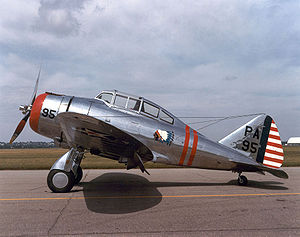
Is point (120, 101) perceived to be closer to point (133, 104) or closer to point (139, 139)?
point (133, 104)

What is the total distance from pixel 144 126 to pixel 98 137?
4.34 ft

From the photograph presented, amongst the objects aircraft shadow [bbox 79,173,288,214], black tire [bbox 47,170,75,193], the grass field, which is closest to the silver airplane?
black tire [bbox 47,170,75,193]

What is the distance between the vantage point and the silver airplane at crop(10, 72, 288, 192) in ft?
18.8

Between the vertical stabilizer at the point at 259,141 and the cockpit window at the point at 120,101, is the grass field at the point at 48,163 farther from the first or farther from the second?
the vertical stabilizer at the point at 259,141

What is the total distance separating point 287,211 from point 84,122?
4.63 m

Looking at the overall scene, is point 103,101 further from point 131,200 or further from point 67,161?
point 131,200

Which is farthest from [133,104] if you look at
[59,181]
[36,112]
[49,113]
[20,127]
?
[20,127]

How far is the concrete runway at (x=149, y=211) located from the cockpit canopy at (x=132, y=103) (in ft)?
7.44

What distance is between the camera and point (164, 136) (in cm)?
619

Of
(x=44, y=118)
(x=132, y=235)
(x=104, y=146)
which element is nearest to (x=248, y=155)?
(x=104, y=146)

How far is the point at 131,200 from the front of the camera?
513 centimetres

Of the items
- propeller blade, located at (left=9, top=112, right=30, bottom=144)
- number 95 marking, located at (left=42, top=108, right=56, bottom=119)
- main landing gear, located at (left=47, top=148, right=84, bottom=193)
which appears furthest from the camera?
propeller blade, located at (left=9, top=112, right=30, bottom=144)

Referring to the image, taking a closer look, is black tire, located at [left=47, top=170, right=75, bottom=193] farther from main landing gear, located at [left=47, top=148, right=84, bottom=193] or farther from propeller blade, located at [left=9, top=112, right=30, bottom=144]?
propeller blade, located at [left=9, top=112, right=30, bottom=144]

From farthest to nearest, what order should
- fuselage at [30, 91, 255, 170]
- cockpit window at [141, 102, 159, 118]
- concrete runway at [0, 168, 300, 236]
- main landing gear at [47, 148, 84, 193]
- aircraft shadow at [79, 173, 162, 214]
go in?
cockpit window at [141, 102, 159, 118]
fuselage at [30, 91, 255, 170]
main landing gear at [47, 148, 84, 193]
aircraft shadow at [79, 173, 162, 214]
concrete runway at [0, 168, 300, 236]
